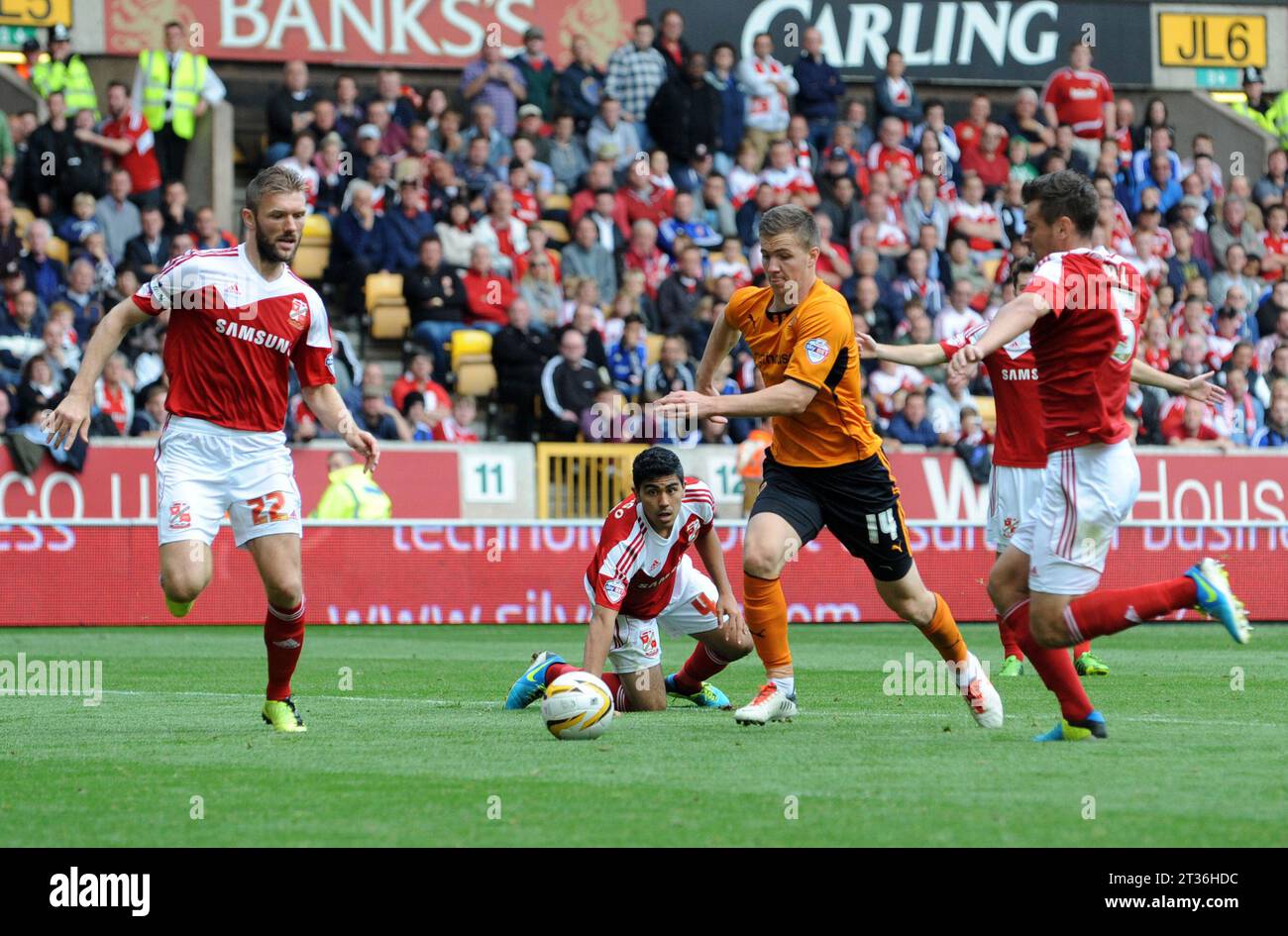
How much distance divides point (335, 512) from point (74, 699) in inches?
311

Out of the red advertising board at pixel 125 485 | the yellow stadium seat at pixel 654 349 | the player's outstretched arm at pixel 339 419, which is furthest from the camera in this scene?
the yellow stadium seat at pixel 654 349

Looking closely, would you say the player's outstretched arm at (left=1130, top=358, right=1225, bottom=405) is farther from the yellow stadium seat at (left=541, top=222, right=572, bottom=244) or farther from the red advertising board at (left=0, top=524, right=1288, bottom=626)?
the yellow stadium seat at (left=541, top=222, right=572, bottom=244)

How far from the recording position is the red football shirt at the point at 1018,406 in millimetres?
11359

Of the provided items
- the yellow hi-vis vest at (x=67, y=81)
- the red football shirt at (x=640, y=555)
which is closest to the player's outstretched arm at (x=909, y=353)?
the red football shirt at (x=640, y=555)

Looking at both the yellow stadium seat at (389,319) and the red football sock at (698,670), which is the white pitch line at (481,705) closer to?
the red football sock at (698,670)

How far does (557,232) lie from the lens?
22719 millimetres

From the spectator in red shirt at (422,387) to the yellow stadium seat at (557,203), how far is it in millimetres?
3385

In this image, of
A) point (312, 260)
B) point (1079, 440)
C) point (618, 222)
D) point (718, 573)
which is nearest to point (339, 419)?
point (718, 573)

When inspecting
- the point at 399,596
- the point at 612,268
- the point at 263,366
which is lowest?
the point at 399,596

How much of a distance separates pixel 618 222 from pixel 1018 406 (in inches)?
458

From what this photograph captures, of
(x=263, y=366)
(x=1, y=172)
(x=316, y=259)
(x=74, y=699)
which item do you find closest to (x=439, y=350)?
(x=316, y=259)

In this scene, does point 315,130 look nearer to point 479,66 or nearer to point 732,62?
point 479,66

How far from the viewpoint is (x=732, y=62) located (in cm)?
2427

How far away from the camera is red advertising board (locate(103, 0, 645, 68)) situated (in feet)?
78.0
